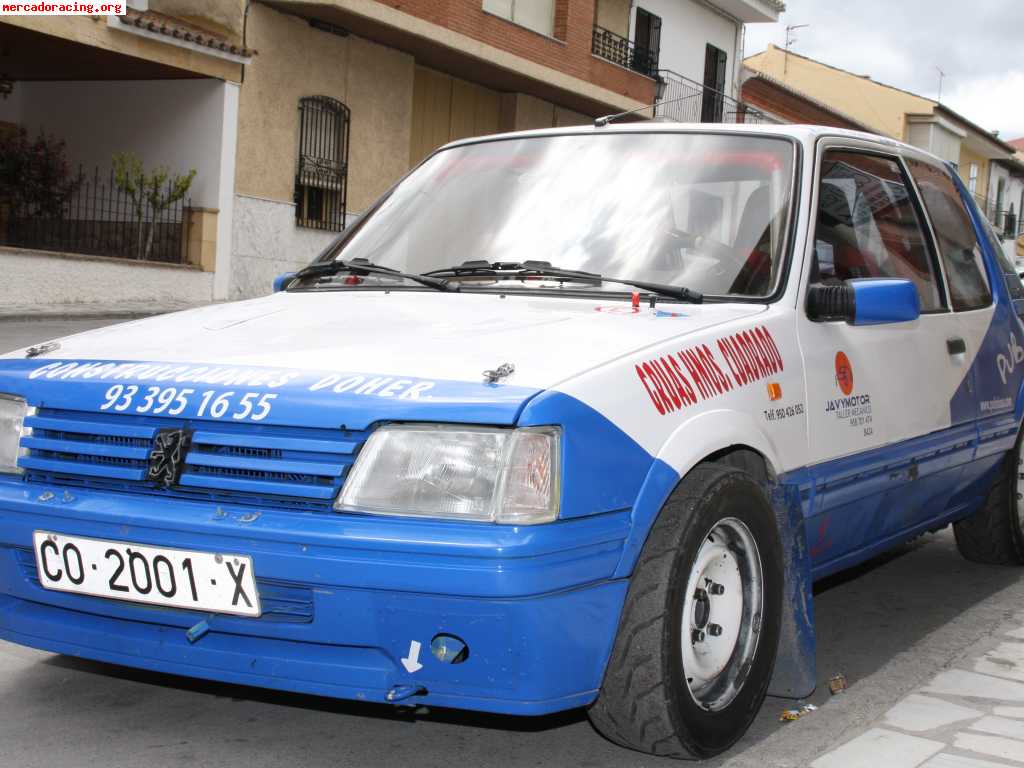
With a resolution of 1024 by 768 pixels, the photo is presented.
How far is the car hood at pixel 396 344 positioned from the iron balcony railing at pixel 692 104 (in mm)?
24159

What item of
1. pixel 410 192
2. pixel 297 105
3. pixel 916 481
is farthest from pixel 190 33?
pixel 916 481

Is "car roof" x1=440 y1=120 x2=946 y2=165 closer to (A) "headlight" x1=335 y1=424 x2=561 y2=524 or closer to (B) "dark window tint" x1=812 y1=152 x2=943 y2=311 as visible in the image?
(B) "dark window tint" x1=812 y1=152 x2=943 y2=311

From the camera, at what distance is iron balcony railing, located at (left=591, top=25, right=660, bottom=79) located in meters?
25.9

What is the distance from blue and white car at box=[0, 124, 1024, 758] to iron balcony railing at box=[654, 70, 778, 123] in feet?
78.0

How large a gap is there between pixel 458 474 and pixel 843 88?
161ft

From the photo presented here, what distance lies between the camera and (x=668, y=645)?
2893 millimetres

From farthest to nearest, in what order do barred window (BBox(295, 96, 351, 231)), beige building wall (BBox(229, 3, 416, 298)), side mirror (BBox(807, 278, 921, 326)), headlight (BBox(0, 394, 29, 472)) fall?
barred window (BBox(295, 96, 351, 231)) < beige building wall (BBox(229, 3, 416, 298)) < side mirror (BBox(807, 278, 921, 326)) < headlight (BBox(0, 394, 29, 472))

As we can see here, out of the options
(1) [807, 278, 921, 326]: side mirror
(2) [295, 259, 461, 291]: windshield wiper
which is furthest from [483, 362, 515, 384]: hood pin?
(1) [807, 278, 921, 326]: side mirror

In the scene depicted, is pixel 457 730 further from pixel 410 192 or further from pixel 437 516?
pixel 410 192

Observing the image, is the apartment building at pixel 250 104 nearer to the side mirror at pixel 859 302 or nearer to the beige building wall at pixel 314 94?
the beige building wall at pixel 314 94

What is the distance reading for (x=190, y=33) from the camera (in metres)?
17.5

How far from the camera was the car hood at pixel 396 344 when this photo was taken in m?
2.85

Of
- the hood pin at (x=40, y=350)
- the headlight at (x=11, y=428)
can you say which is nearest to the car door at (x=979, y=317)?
the hood pin at (x=40, y=350)

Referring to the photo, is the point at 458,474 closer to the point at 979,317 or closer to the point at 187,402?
the point at 187,402
